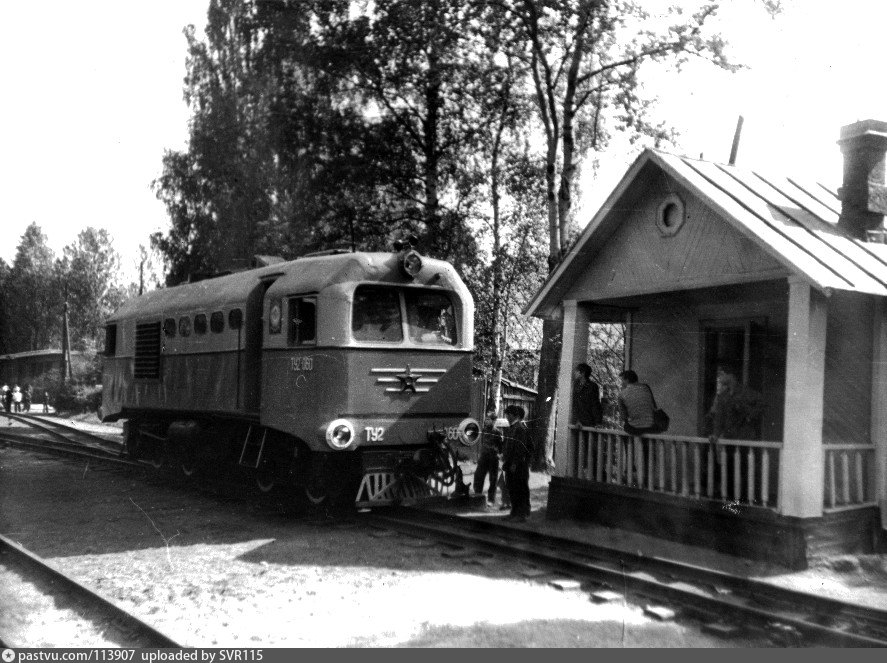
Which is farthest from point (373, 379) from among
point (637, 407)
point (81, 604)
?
point (81, 604)

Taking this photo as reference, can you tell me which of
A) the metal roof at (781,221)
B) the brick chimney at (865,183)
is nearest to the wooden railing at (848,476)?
the metal roof at (781,221)

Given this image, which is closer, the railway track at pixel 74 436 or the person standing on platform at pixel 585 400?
the person standing on platform at pixel 585 400

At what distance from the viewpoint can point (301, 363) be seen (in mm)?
10836

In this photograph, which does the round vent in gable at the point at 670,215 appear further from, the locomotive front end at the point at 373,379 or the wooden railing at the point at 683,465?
the locomotive front end at the point at 373,379

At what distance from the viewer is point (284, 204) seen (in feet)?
75.7

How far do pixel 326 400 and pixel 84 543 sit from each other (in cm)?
314

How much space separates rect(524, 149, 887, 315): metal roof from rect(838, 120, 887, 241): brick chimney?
18 centimetres

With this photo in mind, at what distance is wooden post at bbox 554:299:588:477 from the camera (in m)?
11.1

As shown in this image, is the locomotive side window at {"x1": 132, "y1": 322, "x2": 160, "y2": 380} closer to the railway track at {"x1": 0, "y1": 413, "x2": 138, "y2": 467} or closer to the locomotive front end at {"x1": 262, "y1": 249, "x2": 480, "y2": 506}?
the railway track at {"x1": 0, "y1": 413, "x2": 138, "y2": 467}

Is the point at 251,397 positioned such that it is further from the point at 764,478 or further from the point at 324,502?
the point at 764,478

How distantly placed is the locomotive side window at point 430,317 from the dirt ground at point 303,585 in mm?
2586

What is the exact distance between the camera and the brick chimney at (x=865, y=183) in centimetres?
950

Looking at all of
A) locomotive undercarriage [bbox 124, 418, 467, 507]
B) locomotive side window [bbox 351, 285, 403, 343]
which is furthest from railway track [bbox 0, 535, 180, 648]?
locomotive side window [bbox 351, 285, 403, 343]

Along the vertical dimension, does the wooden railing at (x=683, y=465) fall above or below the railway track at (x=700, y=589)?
above
